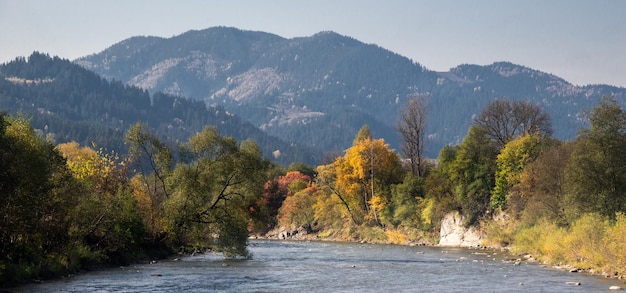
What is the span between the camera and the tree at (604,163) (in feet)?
207

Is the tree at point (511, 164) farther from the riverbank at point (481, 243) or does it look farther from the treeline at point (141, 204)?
the treeline at point (141, 204)

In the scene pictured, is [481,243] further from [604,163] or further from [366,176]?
[604,163]

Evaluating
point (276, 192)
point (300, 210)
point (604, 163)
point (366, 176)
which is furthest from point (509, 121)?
point (276, 192)

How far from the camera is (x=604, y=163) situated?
63.4 m

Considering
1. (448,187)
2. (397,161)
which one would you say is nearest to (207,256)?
(448,187)

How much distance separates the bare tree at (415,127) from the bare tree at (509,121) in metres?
10.1

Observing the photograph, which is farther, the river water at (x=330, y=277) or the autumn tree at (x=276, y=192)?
the autumn tree at (x=276, y=192)

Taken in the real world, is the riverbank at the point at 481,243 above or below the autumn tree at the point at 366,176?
below

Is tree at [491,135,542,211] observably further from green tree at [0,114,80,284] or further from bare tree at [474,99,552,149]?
green tree at [0,114,80,284]

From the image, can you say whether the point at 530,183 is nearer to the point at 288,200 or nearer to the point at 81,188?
the point at 81,188

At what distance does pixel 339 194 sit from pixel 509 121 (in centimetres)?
3277

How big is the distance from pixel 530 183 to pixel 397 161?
40906 mm

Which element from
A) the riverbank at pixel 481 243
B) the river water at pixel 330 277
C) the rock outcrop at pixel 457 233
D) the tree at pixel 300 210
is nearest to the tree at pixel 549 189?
the riverbank at pixel 481 243

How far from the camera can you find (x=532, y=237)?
80.2 m
